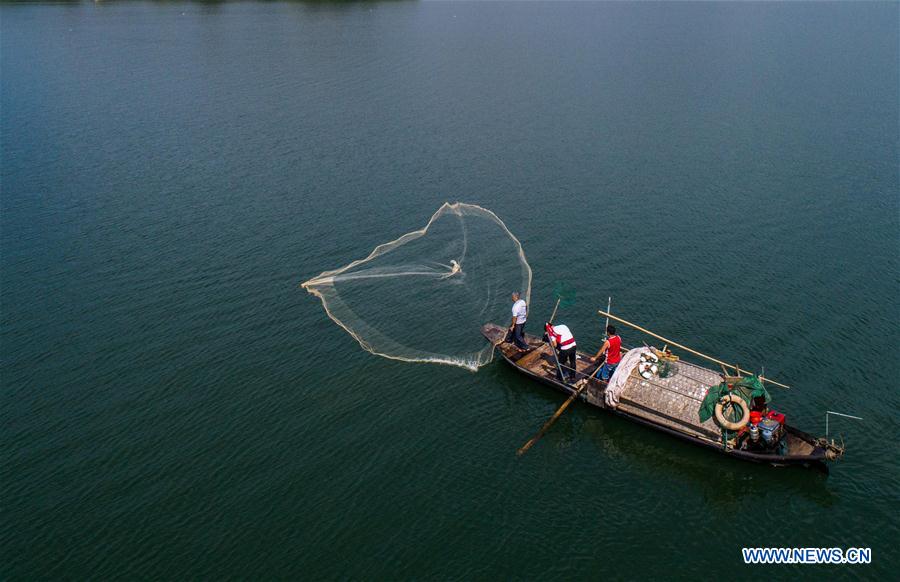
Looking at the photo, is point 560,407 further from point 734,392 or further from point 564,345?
point 734,392

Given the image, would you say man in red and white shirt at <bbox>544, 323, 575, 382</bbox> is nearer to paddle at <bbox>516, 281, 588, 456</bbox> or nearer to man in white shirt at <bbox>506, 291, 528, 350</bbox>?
paddle at <bbox>516, 281, 588, 456</bbox>

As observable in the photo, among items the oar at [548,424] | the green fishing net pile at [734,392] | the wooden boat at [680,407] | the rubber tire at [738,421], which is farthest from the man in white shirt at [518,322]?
the rubber tire at [738,421]

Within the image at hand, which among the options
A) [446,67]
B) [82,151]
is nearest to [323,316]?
[82,151]

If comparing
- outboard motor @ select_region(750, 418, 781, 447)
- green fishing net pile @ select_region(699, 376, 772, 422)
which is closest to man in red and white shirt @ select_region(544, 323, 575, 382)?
green fishing net pile @ select_region(699, 376, 772, 422)

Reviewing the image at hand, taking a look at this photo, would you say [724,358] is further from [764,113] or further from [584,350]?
[764,113]

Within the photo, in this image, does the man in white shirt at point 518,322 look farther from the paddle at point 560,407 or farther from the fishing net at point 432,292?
the paddle at point 560,407

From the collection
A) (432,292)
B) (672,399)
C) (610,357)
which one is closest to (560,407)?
(610,357)

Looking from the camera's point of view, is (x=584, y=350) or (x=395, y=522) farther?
(x=584, y=350)
